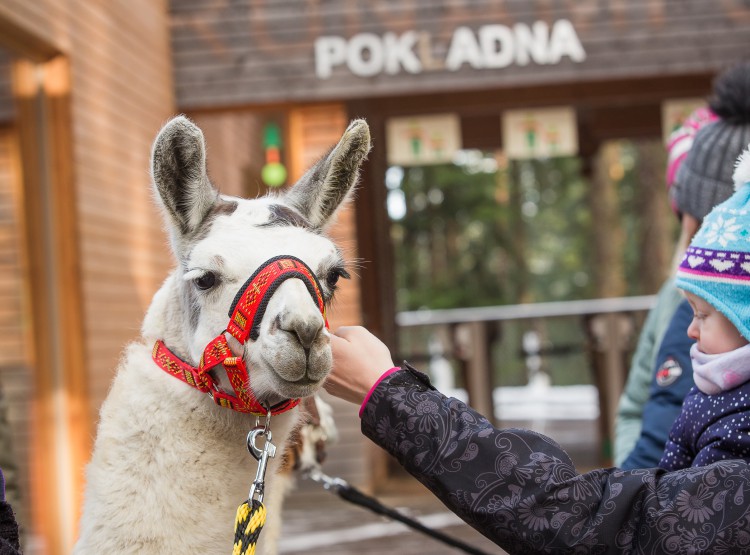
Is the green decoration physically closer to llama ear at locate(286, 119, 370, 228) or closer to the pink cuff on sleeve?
llama ear at locate(286, 119, 370, 228)

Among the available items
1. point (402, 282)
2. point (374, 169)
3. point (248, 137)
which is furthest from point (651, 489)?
point (402, 282)

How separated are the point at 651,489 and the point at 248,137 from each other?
9577mm

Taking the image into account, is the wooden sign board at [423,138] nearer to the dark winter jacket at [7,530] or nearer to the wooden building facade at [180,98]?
the wooden building facade at [180,98]

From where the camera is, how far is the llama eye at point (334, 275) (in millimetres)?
Answer: 1959

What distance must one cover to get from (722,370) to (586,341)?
7933 millimetres

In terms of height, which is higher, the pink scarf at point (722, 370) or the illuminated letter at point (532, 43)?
the illuminated letter at point (532, 43)

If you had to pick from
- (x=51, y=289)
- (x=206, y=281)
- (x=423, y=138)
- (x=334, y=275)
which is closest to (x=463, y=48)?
(x=423, y=138)

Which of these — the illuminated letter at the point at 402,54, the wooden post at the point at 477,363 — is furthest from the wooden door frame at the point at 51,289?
the wooden post at the point at 477,363

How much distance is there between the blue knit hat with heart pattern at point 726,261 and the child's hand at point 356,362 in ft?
1.80

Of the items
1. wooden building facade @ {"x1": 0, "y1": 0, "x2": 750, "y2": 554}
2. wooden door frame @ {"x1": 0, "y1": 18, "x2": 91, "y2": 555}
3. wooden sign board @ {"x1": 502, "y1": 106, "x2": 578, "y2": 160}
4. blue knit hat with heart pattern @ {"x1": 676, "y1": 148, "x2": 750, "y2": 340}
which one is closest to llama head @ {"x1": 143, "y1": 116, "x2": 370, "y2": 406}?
blue knit hat with heart pattern @ {"x1": 676, "y1": 148, "x2": 750, "y2": 340}

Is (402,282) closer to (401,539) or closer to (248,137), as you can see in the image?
(248,137)

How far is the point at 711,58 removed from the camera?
760 cm

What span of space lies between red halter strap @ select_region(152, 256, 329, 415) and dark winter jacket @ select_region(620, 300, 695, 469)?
921 mm

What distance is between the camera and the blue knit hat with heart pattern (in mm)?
1502
